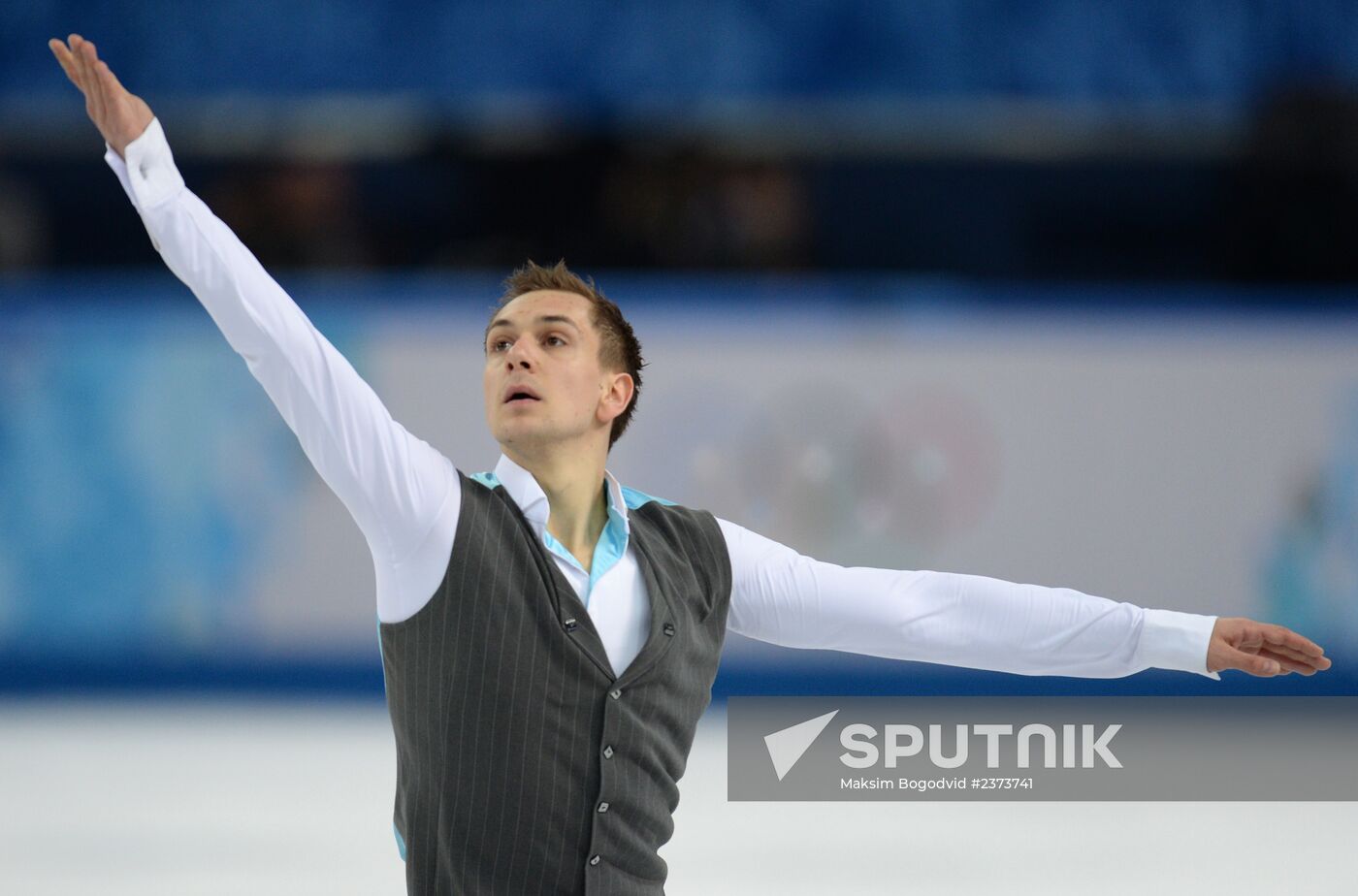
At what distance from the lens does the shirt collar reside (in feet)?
7.34

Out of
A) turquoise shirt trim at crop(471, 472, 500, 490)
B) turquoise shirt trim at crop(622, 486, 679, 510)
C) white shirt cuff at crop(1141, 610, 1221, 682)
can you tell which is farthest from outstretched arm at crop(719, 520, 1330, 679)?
turquoise shirt trim at crop(471, 472, 500, 490)

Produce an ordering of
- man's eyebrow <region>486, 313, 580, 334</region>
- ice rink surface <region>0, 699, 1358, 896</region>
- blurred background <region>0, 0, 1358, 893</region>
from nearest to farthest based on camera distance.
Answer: man's eyebrow <region>486, 313, 580, 334</region>, ice rink surface <region>0, 699, 1358, 896</region>, blurred background <region>0, 0, 1358, 893</region>

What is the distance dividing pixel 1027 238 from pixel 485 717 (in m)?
5.26

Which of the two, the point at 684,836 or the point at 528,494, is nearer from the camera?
the point at 528,494

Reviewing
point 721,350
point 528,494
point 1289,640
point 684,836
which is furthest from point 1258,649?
point 721,350

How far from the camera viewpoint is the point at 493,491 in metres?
2.22

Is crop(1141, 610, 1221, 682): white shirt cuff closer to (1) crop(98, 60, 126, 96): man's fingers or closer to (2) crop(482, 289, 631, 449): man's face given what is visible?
Result: (2) crop(482, 289, 631, 449): man's face

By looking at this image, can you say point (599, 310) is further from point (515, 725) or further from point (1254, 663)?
point (1254, 663)

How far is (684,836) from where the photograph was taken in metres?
4.05

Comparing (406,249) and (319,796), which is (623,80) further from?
(319,796)

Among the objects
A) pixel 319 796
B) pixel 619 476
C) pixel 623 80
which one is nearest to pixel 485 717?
pixel 319 796

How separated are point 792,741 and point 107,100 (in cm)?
234

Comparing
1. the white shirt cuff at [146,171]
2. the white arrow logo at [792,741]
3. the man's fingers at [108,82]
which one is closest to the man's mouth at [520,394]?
the white shirt cuff at [146,171]

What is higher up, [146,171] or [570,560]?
[146,171]
